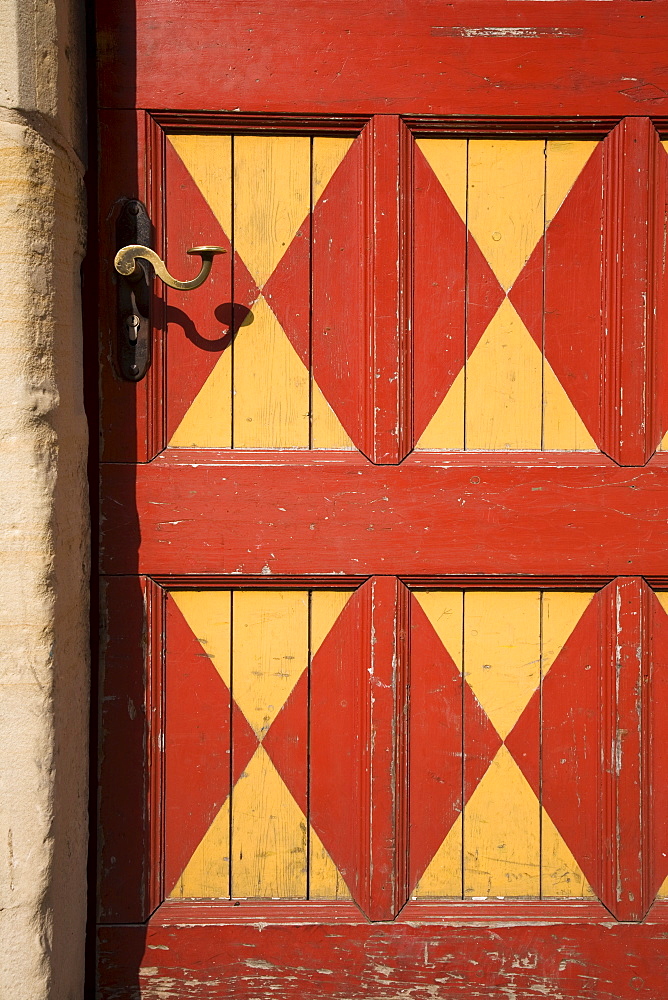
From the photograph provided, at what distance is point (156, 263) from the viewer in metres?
1.34

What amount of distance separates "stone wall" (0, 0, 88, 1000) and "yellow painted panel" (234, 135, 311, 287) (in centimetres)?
31

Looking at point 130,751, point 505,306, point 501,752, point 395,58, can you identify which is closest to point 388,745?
point 501,752

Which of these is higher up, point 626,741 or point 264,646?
point 264,646

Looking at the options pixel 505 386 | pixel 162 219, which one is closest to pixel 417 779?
pixel 505 386

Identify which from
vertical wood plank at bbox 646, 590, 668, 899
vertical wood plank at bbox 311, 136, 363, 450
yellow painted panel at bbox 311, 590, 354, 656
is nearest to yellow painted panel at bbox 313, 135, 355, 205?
vertical wood plank at bbox 311, 136, 363, 450

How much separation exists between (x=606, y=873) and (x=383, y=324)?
1.09 m

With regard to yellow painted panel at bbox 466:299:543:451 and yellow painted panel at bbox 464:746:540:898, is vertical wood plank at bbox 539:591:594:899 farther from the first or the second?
yellow painted panel at bbox 466:299:543:451

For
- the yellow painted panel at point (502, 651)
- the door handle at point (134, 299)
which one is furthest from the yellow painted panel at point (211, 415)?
the yellow painted panel at point (502, 651)

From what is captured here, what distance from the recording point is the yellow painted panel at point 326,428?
1.44m

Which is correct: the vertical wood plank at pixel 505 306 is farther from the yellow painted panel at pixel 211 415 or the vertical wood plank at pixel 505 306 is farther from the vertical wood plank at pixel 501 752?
the yellow painted panel at pixel 211 415

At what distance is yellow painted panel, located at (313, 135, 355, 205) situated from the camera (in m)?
1.42

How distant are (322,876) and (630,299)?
3.95ft

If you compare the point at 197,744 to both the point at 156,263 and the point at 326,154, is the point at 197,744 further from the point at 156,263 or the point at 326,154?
the point at 326,154

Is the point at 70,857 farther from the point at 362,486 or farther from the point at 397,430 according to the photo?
A: the point at 397,430
